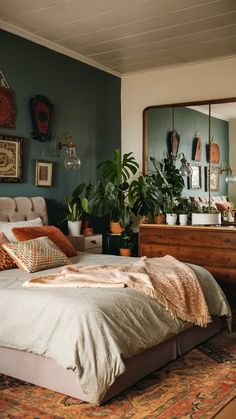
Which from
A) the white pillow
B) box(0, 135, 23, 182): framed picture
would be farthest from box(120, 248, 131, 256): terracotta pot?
box(0, 135, 23, 182): framed picture

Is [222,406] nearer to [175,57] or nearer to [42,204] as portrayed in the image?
[42,204]

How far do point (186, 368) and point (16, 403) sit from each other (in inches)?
46.6

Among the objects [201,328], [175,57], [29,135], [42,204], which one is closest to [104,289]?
[201,328]

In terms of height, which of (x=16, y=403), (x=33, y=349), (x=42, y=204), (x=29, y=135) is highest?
(x=29, y=135)

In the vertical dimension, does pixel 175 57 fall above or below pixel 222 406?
above

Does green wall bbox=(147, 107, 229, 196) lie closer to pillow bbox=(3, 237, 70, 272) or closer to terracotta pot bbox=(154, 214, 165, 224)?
terracotta pot bbox=(154, 214, 165, 224)

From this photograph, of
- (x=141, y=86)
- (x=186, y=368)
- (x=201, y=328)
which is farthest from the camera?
(x=141, y=86)

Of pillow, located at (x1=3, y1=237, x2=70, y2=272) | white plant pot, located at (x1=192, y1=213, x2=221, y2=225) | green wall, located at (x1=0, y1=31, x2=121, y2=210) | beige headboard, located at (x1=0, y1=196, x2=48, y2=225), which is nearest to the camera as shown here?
pillow, located at (x1=3, y1=237, x2=70, y2=272)

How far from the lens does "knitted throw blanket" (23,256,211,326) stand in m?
3.09

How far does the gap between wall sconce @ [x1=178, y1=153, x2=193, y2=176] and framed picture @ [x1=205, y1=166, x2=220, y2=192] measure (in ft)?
0.69

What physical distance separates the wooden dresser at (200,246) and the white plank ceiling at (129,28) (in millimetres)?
1979

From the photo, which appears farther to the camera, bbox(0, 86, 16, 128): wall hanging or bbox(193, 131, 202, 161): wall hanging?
bbox(193, 131, 202, 161): wall hanging

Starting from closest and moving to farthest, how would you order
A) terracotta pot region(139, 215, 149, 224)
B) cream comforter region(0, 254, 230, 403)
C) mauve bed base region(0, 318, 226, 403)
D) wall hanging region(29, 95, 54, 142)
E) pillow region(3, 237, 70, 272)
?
cream comforter region(0, 254, 230, 403) → mauve bed base region(0, 318, 226, 403) → pillow region(3, 237, 70, 272) → wall hanging region(29, 95, 54, 142) → terracotta pot region(139, 215, 149, 224)

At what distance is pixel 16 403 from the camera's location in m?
2.65
